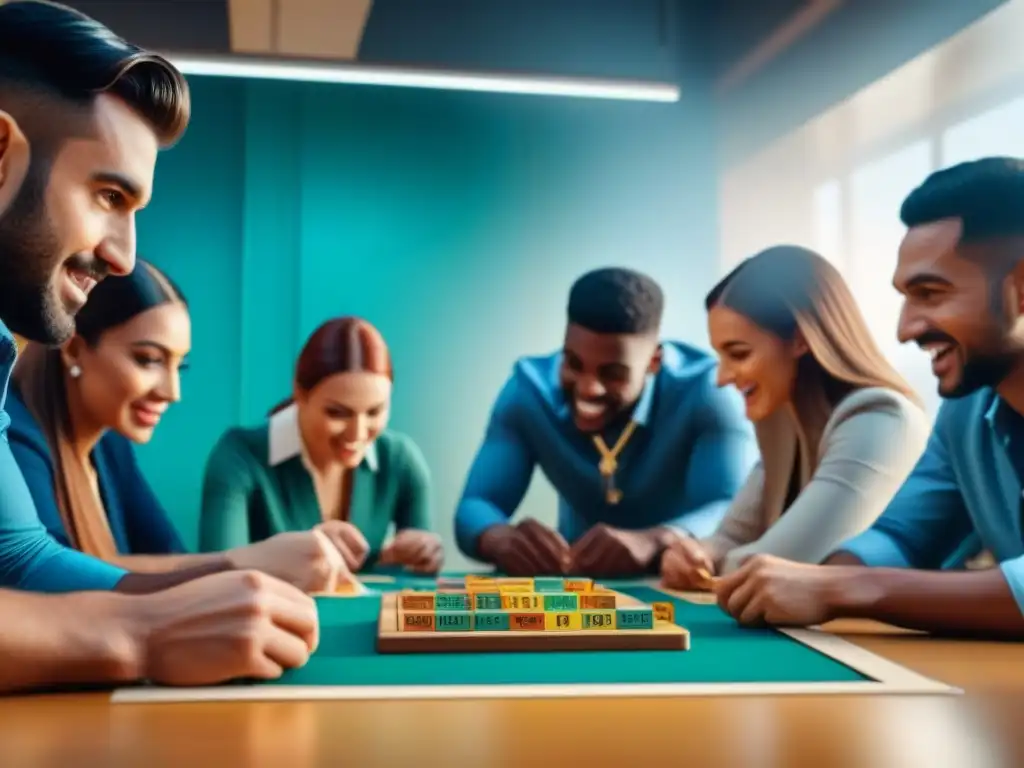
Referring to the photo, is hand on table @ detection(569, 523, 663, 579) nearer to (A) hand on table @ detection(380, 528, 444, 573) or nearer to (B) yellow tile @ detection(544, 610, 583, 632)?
(A) hand on table @ detection(380, 528, 444, 573)

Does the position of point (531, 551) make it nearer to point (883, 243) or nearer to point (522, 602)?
point (883, 243)

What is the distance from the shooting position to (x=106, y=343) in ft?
6.19

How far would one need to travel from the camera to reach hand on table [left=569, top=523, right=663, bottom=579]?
211 cm

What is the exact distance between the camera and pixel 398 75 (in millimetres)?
2660

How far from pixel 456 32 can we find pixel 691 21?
2.28 feet

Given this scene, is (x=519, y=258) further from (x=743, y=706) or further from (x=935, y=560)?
(x=743, y=706)

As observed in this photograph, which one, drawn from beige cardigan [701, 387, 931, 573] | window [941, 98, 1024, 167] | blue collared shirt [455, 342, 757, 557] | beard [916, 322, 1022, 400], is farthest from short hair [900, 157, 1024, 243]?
blue collared shirt [455, 342, 757, 557]

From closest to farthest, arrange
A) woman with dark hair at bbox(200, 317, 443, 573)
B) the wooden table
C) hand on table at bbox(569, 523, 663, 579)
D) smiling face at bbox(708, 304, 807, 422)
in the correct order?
the wooden table < smiling face at bbox(708, 304, 807, 422) < hand on table at bbox(569, 523, 663, 579) < woman with dark hair at bbox(200, 317, 443, 573)

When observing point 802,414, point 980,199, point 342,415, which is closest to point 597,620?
point 980,199

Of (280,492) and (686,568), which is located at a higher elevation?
(280,492)

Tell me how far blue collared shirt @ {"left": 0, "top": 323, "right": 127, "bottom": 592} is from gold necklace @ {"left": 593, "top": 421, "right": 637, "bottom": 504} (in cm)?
156

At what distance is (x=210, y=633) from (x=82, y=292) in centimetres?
39

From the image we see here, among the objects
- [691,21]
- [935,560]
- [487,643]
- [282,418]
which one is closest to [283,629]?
[487,643]

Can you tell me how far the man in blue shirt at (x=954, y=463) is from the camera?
1.18m
